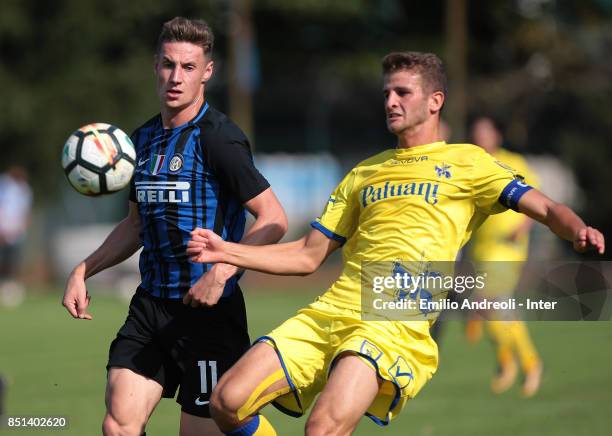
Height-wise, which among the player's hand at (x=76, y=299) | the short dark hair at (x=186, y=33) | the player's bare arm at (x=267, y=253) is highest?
the short dark hair at (x=186, y=33)

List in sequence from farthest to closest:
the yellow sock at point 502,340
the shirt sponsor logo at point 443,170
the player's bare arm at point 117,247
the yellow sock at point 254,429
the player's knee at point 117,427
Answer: the yellow sock at point 502,340, the player's bare arm at point 117,247, the shirt sponsor logo at point 443,170, the player's knee at point 117,427, the yellow sock at point 254,429

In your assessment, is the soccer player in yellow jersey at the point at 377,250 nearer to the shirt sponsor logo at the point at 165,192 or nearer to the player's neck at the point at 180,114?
the shirt sponsor logo at the point at 165,192

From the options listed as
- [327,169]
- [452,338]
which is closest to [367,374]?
[452,338]

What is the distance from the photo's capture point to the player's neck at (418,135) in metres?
5.96

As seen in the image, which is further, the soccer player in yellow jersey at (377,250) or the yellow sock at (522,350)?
the yellow sock at (522,350)

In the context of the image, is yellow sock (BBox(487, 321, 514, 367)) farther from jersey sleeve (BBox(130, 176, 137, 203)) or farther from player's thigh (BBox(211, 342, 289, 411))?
player's thigh (BBox(211, 342, 289, 411))

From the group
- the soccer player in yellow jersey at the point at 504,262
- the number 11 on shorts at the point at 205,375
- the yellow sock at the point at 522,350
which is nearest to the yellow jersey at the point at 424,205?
the number 11 on shorts at the point at 205,375

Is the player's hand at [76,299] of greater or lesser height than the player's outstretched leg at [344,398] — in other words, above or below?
above

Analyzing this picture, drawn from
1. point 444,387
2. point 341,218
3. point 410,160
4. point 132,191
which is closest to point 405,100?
point 410,160

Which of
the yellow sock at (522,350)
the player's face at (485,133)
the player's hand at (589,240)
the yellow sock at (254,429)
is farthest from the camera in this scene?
the player's face at (485,133)

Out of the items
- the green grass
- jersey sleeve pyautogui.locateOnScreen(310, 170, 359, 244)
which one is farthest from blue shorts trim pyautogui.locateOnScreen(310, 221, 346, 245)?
the green grass

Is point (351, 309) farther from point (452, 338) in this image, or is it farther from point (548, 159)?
point (548, 159)

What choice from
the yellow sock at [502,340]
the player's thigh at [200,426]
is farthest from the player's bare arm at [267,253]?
the yellow sock at [502,340]

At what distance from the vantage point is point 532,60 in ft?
117
